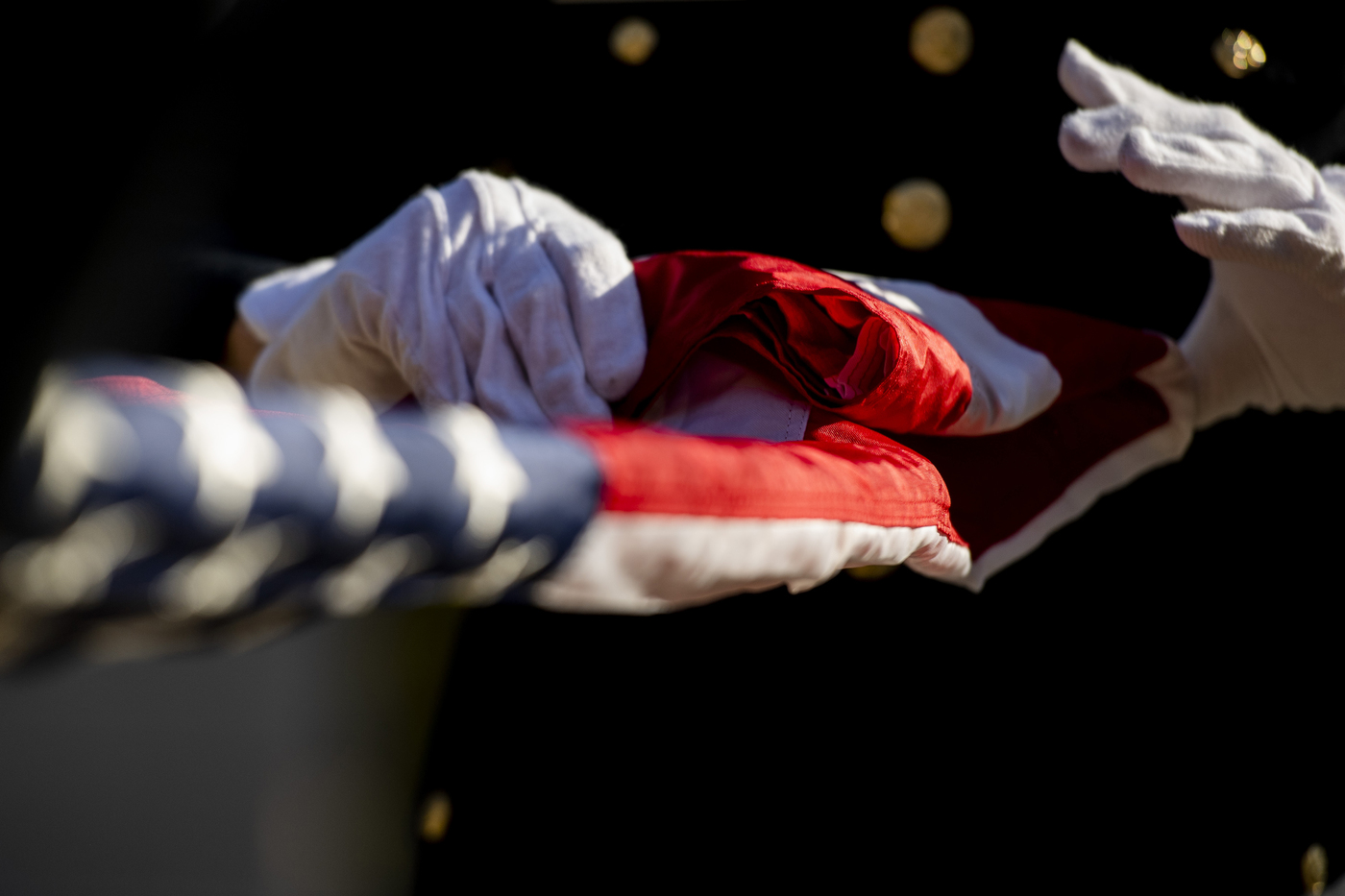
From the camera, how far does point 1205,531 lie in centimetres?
81

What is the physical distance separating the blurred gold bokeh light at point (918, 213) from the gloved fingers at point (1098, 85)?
21 cm

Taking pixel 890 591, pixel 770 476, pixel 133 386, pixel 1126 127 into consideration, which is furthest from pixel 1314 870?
pixel 133 386

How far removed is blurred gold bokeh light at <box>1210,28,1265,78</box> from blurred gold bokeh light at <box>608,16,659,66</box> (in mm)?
499

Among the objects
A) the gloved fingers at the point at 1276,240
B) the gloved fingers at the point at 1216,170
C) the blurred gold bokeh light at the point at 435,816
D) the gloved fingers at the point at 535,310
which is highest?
the gloved fingers at the point at 1216,170

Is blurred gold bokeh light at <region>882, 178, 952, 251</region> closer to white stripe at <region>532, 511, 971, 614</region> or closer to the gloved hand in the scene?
the gloved hand

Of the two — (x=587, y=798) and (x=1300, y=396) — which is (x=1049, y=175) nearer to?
(x=1300, y=396)

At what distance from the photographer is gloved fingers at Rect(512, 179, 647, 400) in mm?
508

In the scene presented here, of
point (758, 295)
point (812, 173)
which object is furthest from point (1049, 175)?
point (758, 295)

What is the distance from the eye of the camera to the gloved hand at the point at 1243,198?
20.7 inches

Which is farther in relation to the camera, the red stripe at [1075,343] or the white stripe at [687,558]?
the red stripe at [1075,343]

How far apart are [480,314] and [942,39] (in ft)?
1.73

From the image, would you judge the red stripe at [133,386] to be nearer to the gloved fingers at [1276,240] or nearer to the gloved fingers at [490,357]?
the gloved fingers at [490,357]

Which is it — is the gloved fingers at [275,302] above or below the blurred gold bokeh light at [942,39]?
below

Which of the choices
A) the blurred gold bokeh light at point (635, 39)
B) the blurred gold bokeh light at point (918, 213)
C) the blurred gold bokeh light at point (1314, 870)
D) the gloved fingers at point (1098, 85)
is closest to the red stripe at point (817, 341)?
the gloved fingers at point (1098, 85)
